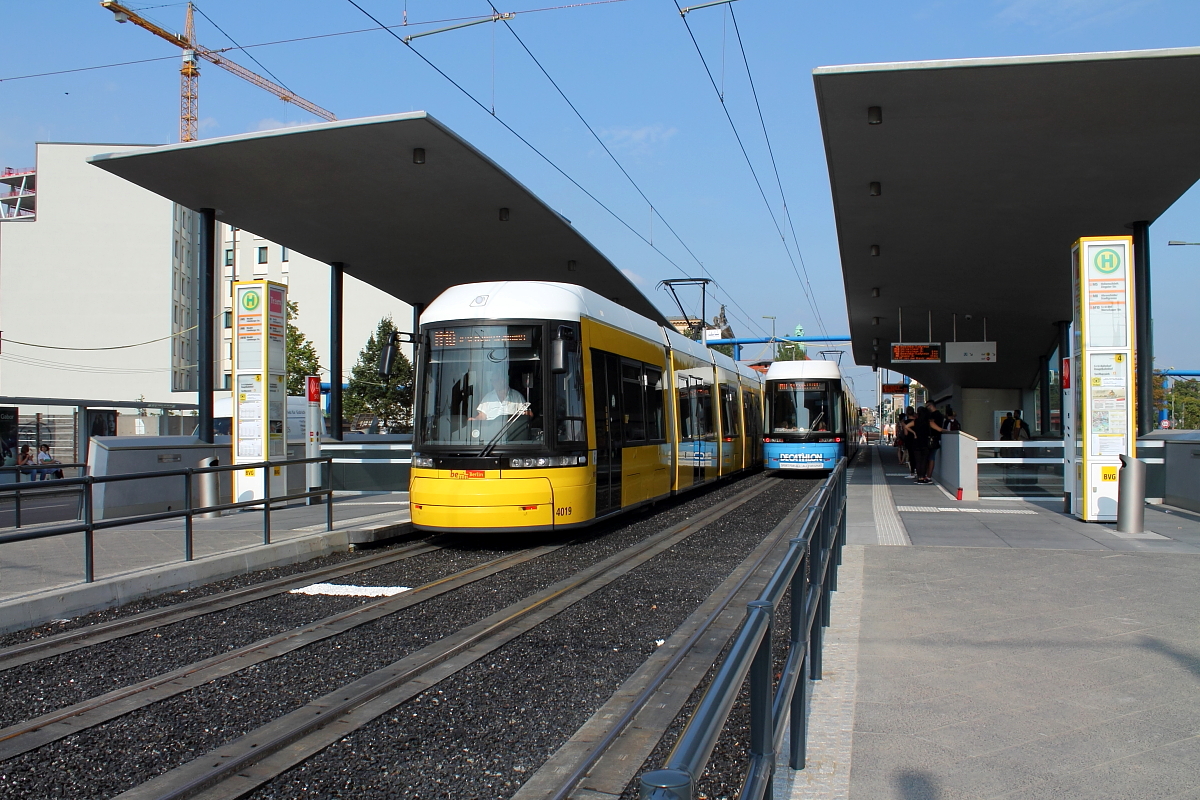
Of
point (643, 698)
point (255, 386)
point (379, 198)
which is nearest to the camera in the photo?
point (643, 698)

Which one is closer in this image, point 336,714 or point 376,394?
point 336,714

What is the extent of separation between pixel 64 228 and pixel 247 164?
53.1 metres

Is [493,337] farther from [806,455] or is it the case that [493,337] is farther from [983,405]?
[983,405]

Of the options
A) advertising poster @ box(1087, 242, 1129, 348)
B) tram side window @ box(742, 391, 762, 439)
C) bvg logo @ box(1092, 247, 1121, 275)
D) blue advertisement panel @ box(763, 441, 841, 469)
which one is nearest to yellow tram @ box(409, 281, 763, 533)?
advertising poster @ box(1087, 242, 1129, 348)

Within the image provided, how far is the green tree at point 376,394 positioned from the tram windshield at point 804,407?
126ft

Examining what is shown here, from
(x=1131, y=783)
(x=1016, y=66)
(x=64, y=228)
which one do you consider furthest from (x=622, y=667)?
(x=64, y=228)

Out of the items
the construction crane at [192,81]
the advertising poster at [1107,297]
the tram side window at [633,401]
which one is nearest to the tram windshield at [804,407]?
the tram side window at [633,401]

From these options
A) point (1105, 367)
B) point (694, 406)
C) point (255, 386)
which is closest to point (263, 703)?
point (255, 386)

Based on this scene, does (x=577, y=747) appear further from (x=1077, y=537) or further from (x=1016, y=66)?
(x=1016, y=66)

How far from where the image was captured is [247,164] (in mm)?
13852

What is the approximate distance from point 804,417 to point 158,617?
18.2m

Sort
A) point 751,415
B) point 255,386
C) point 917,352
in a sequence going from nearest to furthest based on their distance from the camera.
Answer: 1. point 255,386
2. point 751,415
3. point 917,352

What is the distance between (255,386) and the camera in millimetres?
13906

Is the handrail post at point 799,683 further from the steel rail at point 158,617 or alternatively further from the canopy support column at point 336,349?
the canopy support column at point 336,349
